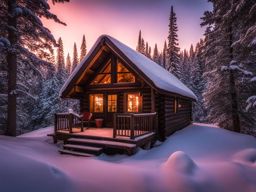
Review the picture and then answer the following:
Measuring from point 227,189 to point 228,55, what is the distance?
1299cm

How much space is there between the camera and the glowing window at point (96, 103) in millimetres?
14852

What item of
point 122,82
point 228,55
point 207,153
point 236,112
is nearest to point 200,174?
point 207,153

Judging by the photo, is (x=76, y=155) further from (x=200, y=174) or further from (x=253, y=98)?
(x=253, y=98)

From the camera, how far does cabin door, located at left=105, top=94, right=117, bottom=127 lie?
14.4 m

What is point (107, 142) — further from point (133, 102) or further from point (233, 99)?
point (233, 99)

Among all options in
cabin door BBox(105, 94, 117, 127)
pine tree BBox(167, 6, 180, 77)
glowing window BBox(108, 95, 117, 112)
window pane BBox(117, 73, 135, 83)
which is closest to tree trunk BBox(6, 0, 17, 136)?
cabin door BBox(105, 94, 117, 127)

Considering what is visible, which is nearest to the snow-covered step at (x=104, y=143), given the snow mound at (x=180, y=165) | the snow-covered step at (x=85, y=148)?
the snow-covered step at (x=85, y=148)

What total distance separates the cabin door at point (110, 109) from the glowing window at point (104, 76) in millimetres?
1078

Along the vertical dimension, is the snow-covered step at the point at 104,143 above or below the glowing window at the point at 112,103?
below

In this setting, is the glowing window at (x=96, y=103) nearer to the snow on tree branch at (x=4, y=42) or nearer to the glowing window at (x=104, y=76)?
the glowing window at (x=104, y=76)

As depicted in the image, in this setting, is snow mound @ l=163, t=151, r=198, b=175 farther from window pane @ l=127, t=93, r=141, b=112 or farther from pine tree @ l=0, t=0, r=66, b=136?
pine tree @ l=0, t=0, r=66, b=136

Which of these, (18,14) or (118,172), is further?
(18,14)

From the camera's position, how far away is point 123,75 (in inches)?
545

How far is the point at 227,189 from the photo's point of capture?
5.92 meters
